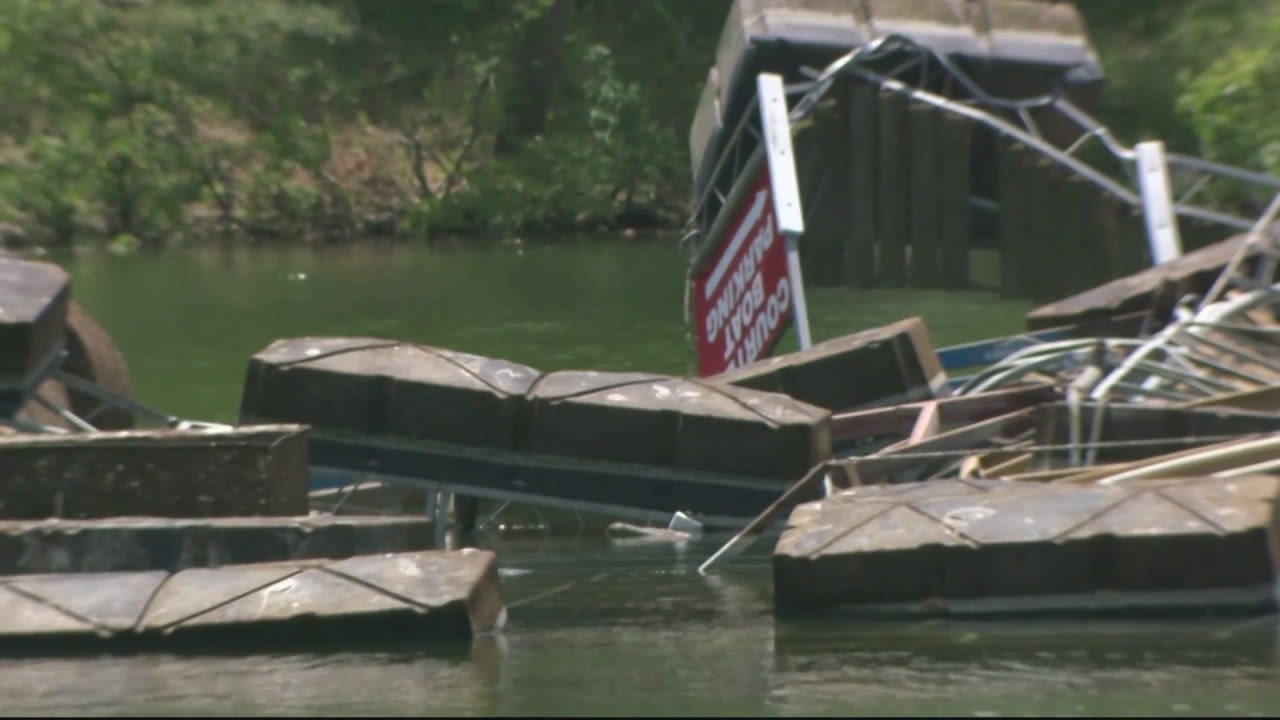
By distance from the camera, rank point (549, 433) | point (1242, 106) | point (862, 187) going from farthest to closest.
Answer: point (1242, 106) → point (862, 187) → point (549, 433)

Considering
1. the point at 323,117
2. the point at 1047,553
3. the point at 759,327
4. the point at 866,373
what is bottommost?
the point at 1047,553

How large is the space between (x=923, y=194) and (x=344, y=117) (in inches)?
1417

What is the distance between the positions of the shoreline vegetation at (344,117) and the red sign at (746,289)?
91.7 ft

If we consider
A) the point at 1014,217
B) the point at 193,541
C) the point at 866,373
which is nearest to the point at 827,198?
the point at 1014,217

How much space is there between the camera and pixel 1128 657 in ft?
22.1

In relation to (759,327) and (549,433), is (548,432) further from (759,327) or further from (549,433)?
(759,327)

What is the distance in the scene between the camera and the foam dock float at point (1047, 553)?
7.18m

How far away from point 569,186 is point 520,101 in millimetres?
4632

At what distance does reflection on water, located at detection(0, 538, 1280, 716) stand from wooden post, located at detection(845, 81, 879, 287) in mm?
7036

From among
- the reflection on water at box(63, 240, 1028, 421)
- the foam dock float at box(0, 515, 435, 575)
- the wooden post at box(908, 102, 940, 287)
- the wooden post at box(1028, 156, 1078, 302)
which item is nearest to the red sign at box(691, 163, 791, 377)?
the wooden post at box(908, 102, 940, 287)

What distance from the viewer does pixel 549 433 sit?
923cm

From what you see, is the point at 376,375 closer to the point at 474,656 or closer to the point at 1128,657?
the point at 474,656

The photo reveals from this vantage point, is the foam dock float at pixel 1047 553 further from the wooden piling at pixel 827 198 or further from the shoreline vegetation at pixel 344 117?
the shoreline vegetation at pixel 344 117

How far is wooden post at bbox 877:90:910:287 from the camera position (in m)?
14.5
